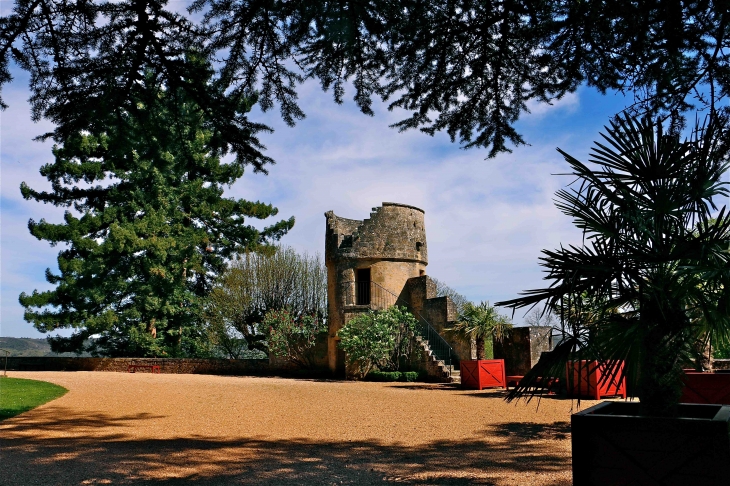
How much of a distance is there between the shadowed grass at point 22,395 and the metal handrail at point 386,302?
30.7 feet

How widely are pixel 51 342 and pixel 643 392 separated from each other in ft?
87.0

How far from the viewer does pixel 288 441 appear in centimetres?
674

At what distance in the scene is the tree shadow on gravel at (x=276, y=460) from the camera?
483 cm

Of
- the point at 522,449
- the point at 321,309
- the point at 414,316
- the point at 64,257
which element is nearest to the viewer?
the point at 522,449

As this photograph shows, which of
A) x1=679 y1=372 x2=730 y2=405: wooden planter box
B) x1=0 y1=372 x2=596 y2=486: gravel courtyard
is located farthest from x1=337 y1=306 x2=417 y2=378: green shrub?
x1=679 y1=372 x2=730 y2=405: wooden planter box

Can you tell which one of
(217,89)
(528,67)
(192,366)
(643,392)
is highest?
(528,67)

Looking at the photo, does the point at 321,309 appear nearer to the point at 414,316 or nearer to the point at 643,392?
the point at 414,316

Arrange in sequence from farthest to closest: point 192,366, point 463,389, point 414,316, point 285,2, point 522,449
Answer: point 192,366 → point 414,316 → point 463,389 → point 522,449 → point 285,2

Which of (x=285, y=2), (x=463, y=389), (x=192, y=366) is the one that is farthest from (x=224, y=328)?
(x=285, y=2)

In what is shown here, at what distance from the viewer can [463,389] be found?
14.1m

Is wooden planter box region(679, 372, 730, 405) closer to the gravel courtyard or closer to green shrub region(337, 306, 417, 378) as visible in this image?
the gravel courtyard

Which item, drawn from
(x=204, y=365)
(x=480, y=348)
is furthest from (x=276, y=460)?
(x=204, y=365)

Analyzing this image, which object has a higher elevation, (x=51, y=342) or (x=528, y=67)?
(x=528, y=67)

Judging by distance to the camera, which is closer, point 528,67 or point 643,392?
point 643,392
